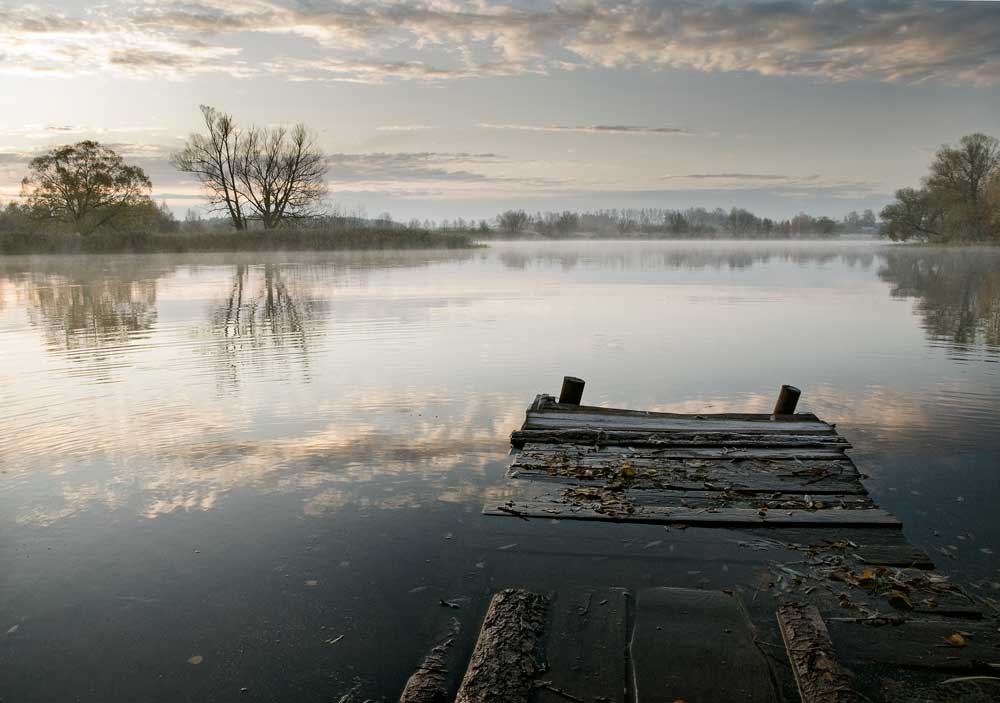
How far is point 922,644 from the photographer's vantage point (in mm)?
4215

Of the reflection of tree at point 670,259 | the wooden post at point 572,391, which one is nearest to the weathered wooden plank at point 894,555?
the wooden post at point 572,391

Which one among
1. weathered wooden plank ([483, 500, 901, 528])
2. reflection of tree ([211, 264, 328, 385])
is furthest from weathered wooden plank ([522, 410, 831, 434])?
reflection of tree ([211, 264, 328, 385])

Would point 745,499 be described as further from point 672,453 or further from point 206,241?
point 206,241

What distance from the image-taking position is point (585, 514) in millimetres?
6254

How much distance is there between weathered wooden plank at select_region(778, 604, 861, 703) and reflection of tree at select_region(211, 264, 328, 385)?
962 cm

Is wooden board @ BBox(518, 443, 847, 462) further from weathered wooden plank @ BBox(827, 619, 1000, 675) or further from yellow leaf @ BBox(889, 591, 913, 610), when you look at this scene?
weathered wooden plank @ BBox(827, 619, 1000, 675)

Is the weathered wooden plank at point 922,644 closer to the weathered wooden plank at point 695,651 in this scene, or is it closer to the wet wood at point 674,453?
the weathered wooden plank at point 695,651

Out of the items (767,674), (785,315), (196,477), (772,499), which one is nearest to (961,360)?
(785,315)

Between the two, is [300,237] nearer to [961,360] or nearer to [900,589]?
[961,360]

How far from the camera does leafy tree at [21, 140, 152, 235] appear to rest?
68.4m

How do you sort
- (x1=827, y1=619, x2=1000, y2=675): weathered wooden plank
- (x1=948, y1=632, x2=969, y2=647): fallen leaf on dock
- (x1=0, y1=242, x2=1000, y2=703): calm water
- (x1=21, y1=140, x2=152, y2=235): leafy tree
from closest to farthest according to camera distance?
(x1=827, y1=619, x2=1000, y2=675): weathered wooden plank < (x1=948, y1=632, x2=969, y2=647): fallen leaf on dock < (x1=0, y1=242, x2=1000, y2=703): calm water < (x1=21, y1=140, x2=152, y2=235): leafy tree

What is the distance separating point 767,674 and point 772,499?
9.34 feet

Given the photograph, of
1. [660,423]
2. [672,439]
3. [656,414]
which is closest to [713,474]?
[672,439]

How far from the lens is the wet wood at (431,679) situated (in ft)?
12.7
